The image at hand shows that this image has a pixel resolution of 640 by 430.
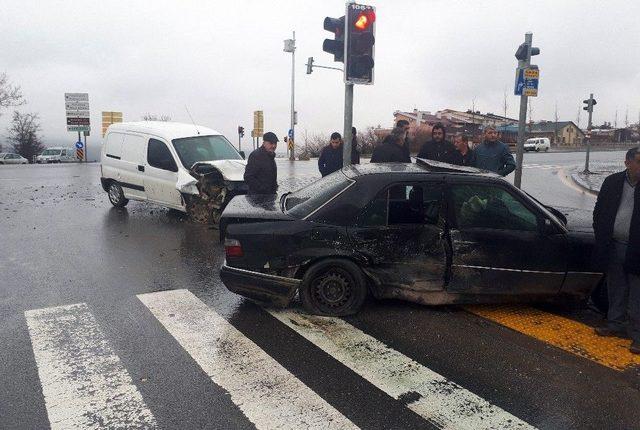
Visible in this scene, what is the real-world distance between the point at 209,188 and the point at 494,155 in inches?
200

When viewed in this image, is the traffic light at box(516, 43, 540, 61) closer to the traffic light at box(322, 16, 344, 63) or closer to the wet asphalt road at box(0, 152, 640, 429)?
the traffic light at box(322, 16, 344, 63)

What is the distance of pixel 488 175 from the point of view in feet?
16.2

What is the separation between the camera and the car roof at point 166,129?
1034 cm

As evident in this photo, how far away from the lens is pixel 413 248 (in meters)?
4.75

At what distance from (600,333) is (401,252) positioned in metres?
1.90

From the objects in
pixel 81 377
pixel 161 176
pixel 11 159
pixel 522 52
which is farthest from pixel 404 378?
pixel 11 159

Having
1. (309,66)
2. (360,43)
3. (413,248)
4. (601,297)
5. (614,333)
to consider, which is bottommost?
(614,333)

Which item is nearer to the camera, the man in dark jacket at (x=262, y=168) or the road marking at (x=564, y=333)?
the road marking at (x=564, y=333)

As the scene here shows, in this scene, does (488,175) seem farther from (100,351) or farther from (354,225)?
(100,351)

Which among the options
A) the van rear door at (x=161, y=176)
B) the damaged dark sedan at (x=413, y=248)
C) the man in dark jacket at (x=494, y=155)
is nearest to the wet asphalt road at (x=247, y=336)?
the damaged dark sedan at (x=413, y=248)

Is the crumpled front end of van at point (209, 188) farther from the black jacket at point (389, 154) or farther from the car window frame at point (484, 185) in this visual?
the car window frame at point (484, 185)

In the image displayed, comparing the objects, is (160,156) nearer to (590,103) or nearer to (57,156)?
(590,103)

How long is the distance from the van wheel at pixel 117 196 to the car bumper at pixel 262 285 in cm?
759

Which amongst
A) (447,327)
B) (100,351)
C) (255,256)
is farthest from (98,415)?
(447,327)
